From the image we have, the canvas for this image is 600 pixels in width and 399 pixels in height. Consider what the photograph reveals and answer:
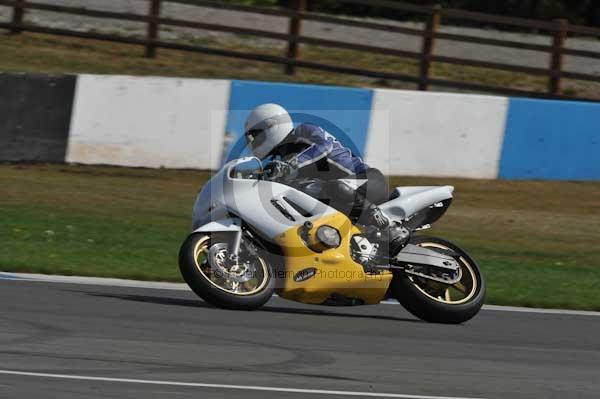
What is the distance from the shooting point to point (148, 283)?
10266 millimetres

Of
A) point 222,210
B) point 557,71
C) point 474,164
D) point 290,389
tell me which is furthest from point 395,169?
point 290,389

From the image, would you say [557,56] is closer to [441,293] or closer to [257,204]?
[441,293]

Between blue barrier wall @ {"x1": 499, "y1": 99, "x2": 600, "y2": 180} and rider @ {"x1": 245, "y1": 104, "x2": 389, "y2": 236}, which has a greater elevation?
rider @ {"x1": 245, "y1": 104, "x2": 389, "y2": 236}

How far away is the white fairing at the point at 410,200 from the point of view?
350 inches

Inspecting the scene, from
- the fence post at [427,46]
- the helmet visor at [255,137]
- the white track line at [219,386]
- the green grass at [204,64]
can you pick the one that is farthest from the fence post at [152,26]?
the white track line at [219,386]

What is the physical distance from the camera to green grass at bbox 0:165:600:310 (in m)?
10.9

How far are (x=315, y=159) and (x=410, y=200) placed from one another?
0.81 m

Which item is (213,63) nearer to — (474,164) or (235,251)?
(474,164)

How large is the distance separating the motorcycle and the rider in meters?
0.10

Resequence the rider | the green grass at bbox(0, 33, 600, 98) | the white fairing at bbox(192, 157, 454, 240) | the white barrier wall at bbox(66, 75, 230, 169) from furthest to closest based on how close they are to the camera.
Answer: the green grass at bbox(0, 33, 600, 98) → the white barrier wall at bbox(66, 75, 230, 169) → the rider → the white fairing at bbox(192, 157, 454, 240)

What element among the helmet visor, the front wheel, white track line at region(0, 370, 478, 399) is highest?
the helmet visor

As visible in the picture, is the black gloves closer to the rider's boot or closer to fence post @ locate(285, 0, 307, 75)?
the rider's boot

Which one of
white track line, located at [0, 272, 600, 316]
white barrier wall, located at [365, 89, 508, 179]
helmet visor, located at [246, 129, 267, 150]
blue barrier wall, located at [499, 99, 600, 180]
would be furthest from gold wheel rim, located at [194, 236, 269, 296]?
blue barrier wall, located at [499, 99, 600, 180]

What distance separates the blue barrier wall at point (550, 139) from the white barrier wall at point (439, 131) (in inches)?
9.6
